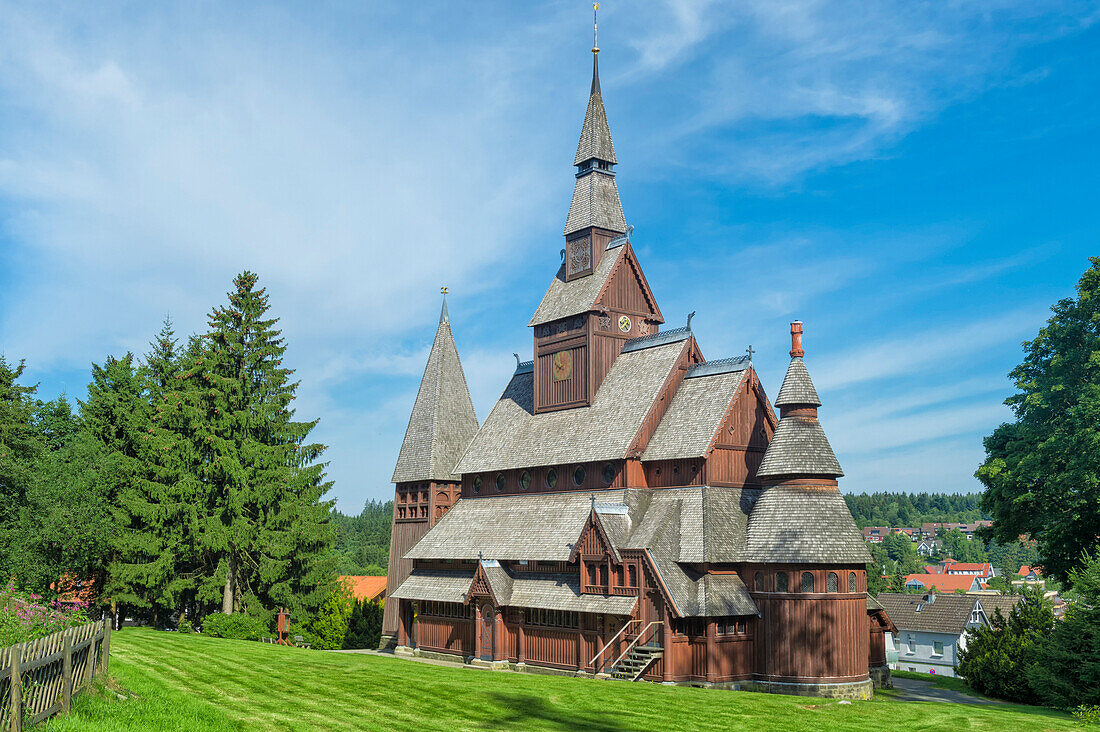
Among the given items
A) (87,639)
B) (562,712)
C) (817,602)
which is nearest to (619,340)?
(817,602)

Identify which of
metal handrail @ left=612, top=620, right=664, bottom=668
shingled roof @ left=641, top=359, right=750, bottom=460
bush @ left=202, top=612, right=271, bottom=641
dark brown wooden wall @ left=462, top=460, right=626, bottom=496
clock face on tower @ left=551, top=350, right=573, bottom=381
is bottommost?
bush @ left=202, top=612, right=271, bottom=641

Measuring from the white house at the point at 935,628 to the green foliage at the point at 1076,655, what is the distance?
47.9 m

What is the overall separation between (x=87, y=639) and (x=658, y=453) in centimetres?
2414

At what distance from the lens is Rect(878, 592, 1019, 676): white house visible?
75.4 metres

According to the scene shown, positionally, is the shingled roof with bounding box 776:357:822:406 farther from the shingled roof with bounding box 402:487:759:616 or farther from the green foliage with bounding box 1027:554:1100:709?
the green foliage with bounding box 1027:554:1100:709

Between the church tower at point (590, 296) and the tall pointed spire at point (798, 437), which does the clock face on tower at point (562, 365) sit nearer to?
the church tower at point (590, 296)

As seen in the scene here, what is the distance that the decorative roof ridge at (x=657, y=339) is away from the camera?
40528 millimetres

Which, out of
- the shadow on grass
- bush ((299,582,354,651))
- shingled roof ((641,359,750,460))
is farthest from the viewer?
bush ((299,582,354,651))

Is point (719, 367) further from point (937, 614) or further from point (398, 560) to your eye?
point (937, 614)

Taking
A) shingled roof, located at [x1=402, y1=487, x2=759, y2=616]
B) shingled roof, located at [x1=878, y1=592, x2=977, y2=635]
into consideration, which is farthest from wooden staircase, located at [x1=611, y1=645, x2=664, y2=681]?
shingled roof, located at [x1=878, y1=592, x2=977, y2=635]

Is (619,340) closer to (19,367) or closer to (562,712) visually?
(562,712)

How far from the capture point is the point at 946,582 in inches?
6516

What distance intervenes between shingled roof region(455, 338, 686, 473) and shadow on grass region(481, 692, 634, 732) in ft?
50.7

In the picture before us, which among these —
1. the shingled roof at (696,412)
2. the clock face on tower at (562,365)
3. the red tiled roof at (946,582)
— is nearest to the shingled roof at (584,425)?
the shingled roof at (696,412)
